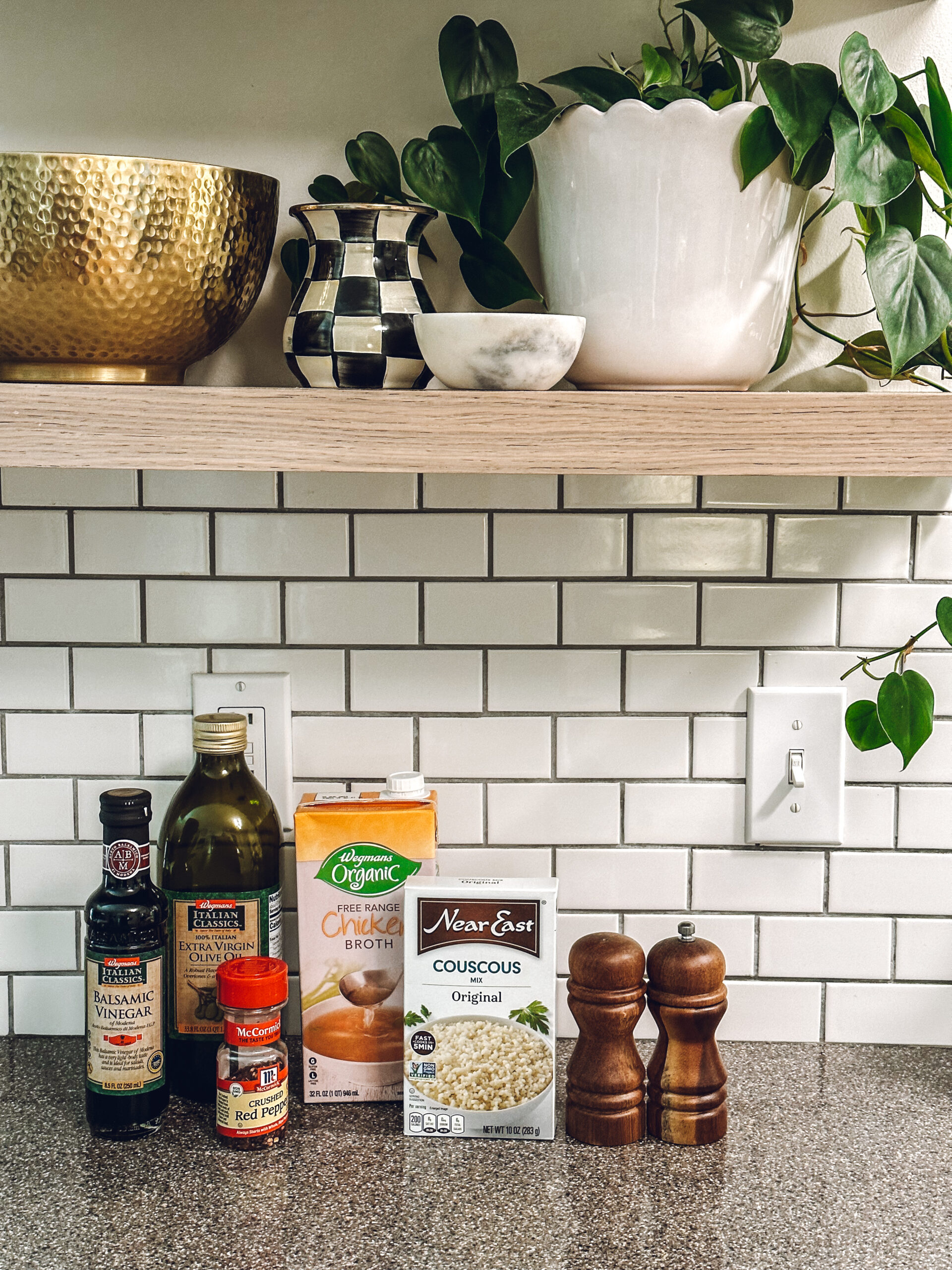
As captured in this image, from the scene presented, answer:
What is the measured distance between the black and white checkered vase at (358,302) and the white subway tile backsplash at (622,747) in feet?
1.28

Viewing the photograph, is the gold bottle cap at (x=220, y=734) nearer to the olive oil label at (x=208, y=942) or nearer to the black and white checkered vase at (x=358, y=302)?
the olive oil label at (x=208, y=942)

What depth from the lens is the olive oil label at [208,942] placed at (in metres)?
1.02

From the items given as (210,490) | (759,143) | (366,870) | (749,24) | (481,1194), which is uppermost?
(749,24)

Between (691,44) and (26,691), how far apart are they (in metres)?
0.87

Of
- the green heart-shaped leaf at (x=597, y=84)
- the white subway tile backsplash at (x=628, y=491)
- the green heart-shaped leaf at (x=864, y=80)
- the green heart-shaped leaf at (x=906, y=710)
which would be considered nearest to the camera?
the green heart-shaped leaf at (x=864, y=80)

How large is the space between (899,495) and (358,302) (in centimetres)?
56

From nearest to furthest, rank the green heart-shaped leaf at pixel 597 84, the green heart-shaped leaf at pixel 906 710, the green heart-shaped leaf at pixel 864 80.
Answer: the green heart-shaped leaf at pixel 864 80, the green heart-shaped leaf at pixel 597 84, the green heart-shaped leaf at pixel 906 710

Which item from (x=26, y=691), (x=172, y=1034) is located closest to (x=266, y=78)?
(x=26, y=691)

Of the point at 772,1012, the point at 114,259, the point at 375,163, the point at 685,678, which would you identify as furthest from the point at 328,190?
the point at 772,1012

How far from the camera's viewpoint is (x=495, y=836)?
1.15 metres

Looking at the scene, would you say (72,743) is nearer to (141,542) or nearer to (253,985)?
(141,542)

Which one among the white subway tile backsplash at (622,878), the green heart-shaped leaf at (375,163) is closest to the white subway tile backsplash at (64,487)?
the green heart-shaped leaf at (375,163)

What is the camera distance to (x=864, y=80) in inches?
32.3

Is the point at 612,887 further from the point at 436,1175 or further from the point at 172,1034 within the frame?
the point at 172,1034
